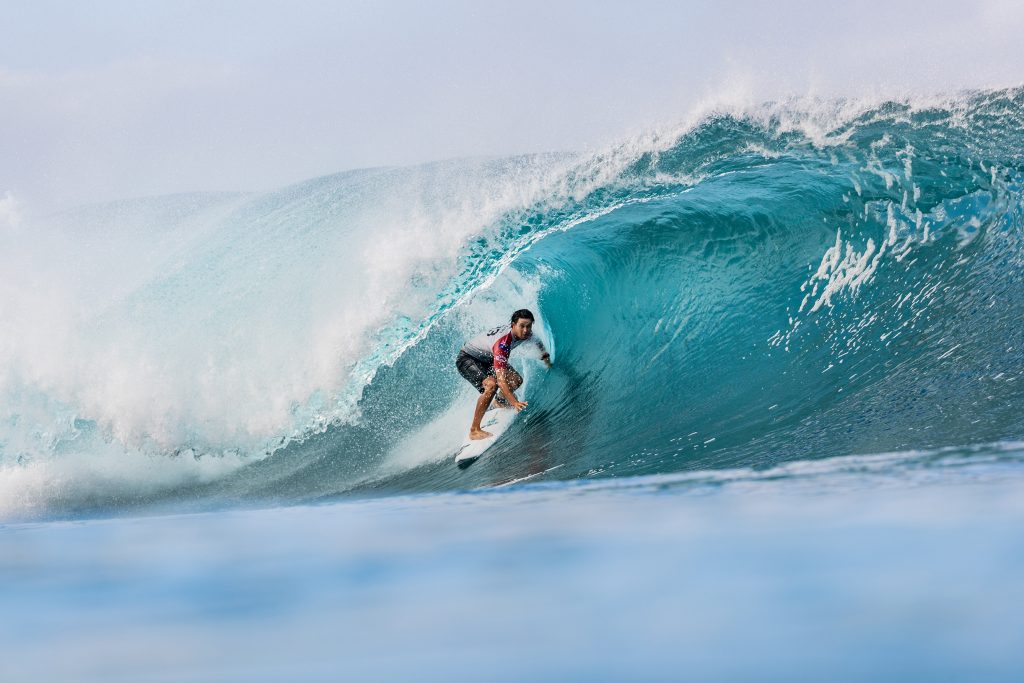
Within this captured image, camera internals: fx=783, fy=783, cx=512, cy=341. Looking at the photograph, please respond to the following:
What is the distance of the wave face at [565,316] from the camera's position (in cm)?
623

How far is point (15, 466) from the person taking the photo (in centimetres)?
830

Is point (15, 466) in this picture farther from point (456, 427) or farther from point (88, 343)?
point (456, 427)

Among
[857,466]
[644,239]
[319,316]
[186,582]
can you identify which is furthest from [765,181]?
[186,582]

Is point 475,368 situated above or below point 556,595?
below

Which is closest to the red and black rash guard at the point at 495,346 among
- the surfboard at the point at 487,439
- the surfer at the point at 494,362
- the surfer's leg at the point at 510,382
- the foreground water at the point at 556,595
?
the surfer at the point at 494,362

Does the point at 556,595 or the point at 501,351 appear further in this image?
the point at 501,351

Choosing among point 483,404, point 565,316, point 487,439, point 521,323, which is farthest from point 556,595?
point 565,316

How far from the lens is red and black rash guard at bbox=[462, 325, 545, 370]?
5.95m

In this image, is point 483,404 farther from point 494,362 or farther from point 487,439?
point 494,362

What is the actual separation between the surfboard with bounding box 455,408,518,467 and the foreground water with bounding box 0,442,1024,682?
4.98 m

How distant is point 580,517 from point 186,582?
0.57 m

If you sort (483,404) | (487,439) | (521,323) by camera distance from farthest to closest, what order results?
(487,439), (483,404), (521,323)

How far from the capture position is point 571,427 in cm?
650

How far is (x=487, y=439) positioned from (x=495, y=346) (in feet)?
2.75
